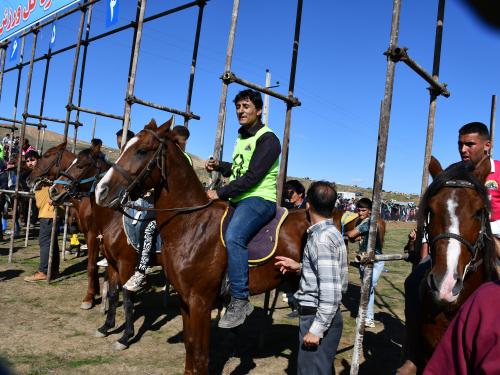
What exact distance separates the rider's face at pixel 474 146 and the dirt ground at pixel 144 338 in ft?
10.2

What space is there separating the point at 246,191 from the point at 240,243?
60cm

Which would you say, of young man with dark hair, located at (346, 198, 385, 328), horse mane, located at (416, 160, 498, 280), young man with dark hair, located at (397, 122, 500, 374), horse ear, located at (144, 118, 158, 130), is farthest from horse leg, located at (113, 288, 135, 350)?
horse mane, located at (416, 160, 498, 280)

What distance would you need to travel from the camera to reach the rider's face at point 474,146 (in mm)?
3615

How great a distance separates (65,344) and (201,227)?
2913 millimetres

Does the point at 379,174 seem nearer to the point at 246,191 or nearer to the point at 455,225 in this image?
the point at 455,225

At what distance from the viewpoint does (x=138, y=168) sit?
14.0ft

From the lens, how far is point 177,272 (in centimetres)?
416

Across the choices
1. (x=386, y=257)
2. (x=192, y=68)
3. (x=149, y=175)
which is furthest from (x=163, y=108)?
(x=386, y=257)

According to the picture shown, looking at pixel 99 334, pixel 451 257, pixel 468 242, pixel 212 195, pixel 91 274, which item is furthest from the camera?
pixel 91 274

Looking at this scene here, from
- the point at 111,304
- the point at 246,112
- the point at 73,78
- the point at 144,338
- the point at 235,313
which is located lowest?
the point at 144,338

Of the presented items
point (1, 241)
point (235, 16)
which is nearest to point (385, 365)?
point (235, 16)

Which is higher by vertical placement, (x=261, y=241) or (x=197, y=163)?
(x=197, y=163)

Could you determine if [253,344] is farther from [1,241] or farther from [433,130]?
[1,241]

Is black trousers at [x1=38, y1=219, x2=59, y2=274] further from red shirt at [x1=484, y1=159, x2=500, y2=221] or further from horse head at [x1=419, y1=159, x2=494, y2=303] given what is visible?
red shirt at [x1=484, y1=159, x2=500, y2=221]
